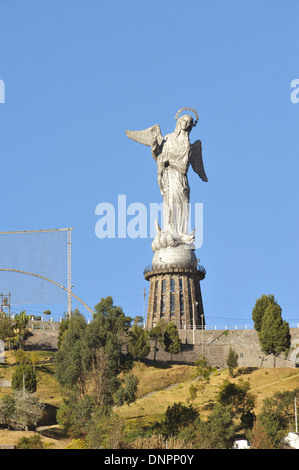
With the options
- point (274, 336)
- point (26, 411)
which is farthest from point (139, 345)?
point (26, 411)

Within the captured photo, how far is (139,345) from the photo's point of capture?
326 feet

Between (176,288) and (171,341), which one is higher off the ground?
(176,288)

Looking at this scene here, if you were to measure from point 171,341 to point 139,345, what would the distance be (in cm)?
669

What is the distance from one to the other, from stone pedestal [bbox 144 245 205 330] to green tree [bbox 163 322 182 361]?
1212 cm

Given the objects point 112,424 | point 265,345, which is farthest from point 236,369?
point 112,424

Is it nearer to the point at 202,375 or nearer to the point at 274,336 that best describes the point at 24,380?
the point at 202,375

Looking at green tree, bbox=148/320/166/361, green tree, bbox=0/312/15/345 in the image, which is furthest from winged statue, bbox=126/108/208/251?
green tree, bbox=0/312/15/345

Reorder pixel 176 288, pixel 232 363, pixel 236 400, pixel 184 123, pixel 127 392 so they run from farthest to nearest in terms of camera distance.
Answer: pixel 184 123
pixel 176 288
pixel 232 363
pixel 236 400
pixel 127 392

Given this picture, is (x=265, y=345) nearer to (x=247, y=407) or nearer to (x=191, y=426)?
(x=247, y=407)

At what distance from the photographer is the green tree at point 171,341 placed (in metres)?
104

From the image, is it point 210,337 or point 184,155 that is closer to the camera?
point 210,337
